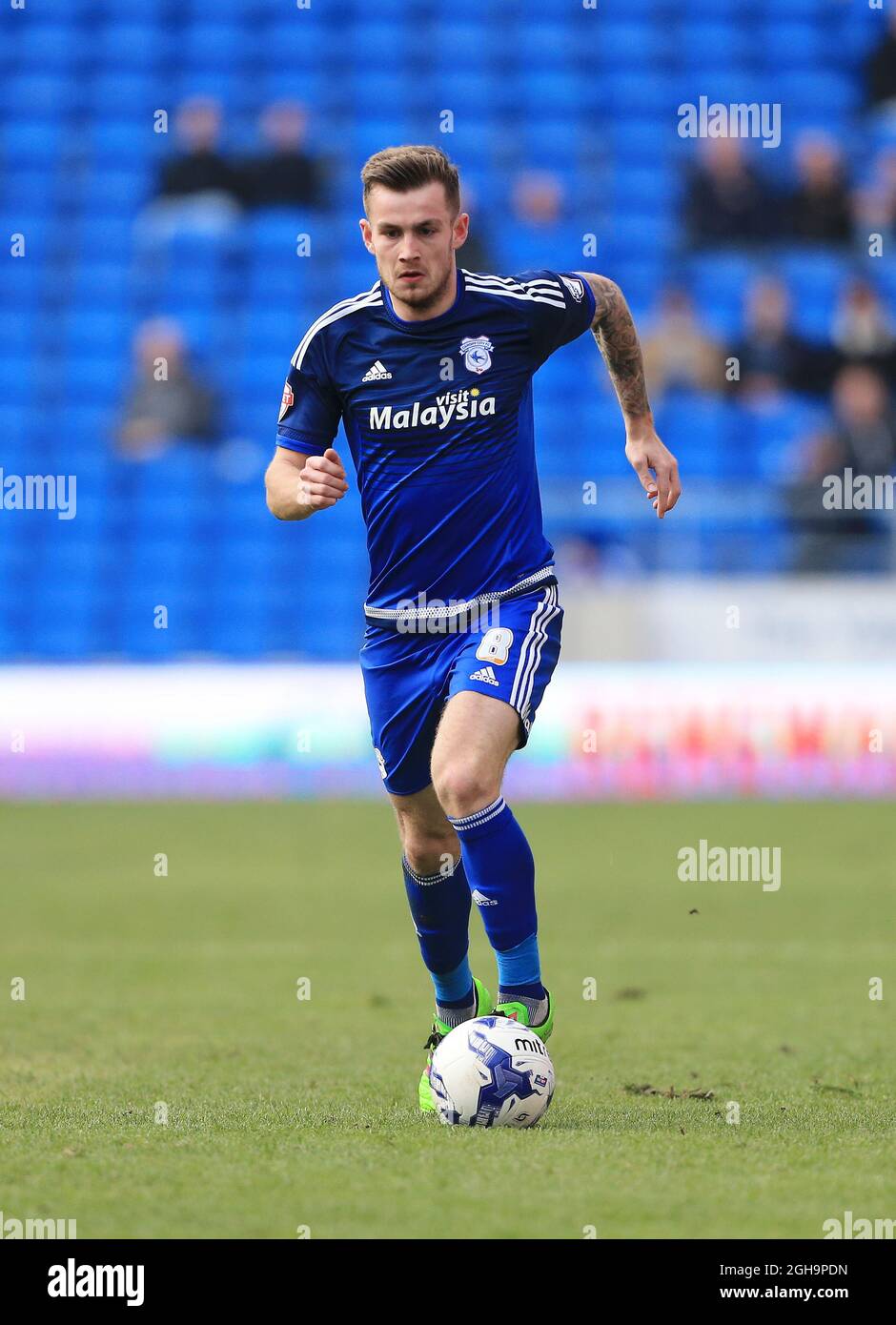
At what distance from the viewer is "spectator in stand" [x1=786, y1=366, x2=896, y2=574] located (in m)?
16.1

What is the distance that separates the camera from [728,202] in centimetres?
2052

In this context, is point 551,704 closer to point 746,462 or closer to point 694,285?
point 746,462

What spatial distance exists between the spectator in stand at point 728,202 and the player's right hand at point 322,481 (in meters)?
15.8

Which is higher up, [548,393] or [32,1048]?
[548,393]

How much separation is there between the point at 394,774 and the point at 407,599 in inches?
20.2

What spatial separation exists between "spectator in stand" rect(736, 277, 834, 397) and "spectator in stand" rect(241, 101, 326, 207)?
17.2 feet

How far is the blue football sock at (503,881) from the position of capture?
531 cm

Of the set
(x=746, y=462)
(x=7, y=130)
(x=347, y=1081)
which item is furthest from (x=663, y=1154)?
(x=7, y=130)

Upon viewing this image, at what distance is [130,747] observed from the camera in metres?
16.1

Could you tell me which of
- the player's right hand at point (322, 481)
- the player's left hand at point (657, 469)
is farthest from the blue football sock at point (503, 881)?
the player's left hand at point (657, 469)

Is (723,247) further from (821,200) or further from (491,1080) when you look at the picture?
(491,1080)
